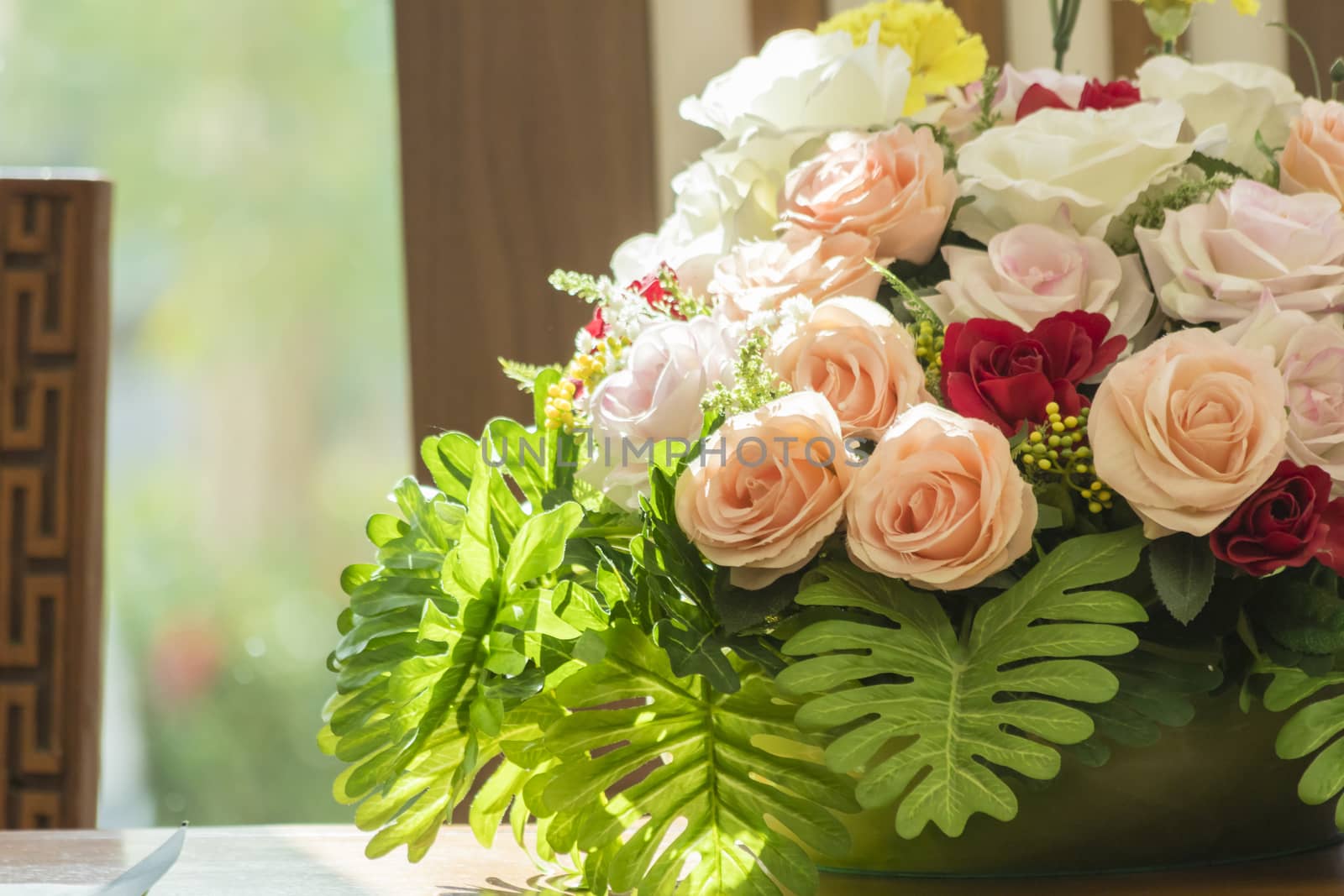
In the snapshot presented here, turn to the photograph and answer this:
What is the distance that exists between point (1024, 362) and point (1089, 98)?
0.23m

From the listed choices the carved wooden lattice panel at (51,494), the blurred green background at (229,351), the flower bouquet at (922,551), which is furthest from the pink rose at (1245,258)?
the blurred green background at (229,351)

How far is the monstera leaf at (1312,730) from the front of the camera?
48 cm

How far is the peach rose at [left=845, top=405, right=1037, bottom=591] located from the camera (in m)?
0.48

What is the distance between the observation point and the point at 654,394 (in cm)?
58

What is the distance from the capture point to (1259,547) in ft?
1.60

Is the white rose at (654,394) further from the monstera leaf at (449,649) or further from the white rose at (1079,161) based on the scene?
the white rose at (1079,161)

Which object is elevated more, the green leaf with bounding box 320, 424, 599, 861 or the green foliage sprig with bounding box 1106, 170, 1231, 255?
the green foliage sprig with bounding box 1106, 170, 1231, 255

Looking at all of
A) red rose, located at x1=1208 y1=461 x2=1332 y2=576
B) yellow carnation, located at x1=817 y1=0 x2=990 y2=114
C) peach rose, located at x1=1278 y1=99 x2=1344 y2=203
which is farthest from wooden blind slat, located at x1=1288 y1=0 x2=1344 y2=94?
red rose, located at x1=1208 y1=461 x2=1332 y2=576

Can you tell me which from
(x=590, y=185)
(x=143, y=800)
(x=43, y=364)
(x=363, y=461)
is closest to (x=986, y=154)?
(x=43, y=364)

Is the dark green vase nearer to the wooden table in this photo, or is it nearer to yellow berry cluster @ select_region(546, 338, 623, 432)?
the wooden table

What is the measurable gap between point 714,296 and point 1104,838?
0.34m

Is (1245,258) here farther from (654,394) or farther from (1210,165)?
(654,394)

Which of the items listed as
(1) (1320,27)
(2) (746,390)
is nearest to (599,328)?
(2) (746,390)

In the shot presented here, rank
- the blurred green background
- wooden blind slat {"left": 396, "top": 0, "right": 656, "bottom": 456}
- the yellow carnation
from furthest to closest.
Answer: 1. the blurred green background
2. wooden blind slat {"left": 396, "top": 0, "right": 656, "bottom": 456}
3. the yellow carnation
